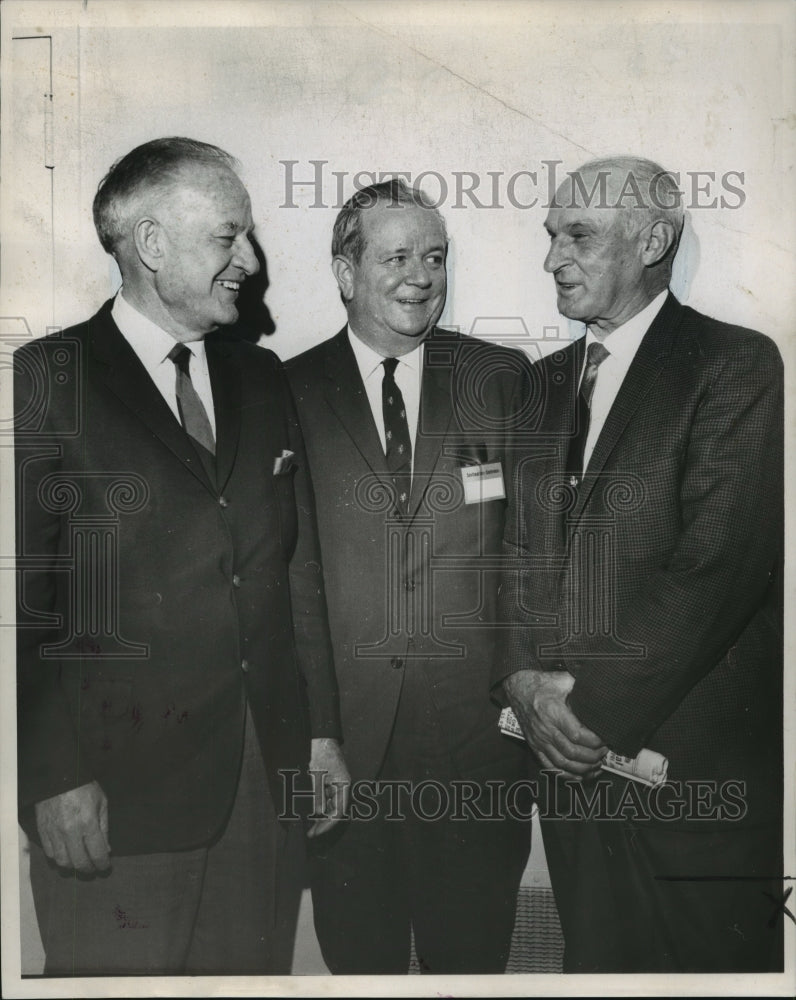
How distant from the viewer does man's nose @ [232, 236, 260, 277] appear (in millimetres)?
2740

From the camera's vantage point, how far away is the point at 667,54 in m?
2.78

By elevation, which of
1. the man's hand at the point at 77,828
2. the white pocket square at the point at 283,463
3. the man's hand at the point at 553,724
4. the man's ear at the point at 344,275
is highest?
the man's ear at the point at 344,275

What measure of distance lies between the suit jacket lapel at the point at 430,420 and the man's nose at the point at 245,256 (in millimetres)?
497

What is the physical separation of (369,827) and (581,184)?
1.77 metres

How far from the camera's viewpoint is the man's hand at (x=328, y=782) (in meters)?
Answer: 2.78

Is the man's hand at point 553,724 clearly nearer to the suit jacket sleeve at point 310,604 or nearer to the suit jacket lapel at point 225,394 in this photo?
the suit jacket sleeve at point 310,604

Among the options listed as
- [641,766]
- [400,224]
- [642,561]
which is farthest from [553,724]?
[400,224]

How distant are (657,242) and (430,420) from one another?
29.5 inches

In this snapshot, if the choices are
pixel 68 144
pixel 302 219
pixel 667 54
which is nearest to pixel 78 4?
pixel 68 144

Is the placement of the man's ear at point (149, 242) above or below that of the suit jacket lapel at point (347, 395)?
above

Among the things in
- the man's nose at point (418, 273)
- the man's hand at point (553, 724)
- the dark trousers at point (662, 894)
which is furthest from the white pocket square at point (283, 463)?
the dark trousers at point (662, 894)

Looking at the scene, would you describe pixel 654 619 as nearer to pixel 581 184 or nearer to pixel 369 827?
pixel 369 827

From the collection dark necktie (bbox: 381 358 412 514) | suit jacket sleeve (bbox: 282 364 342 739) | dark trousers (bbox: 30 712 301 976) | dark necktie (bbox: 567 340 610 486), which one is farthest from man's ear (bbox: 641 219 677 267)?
dark trousers (bbox: 30 712 301 976)

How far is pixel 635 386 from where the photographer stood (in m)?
2.74
